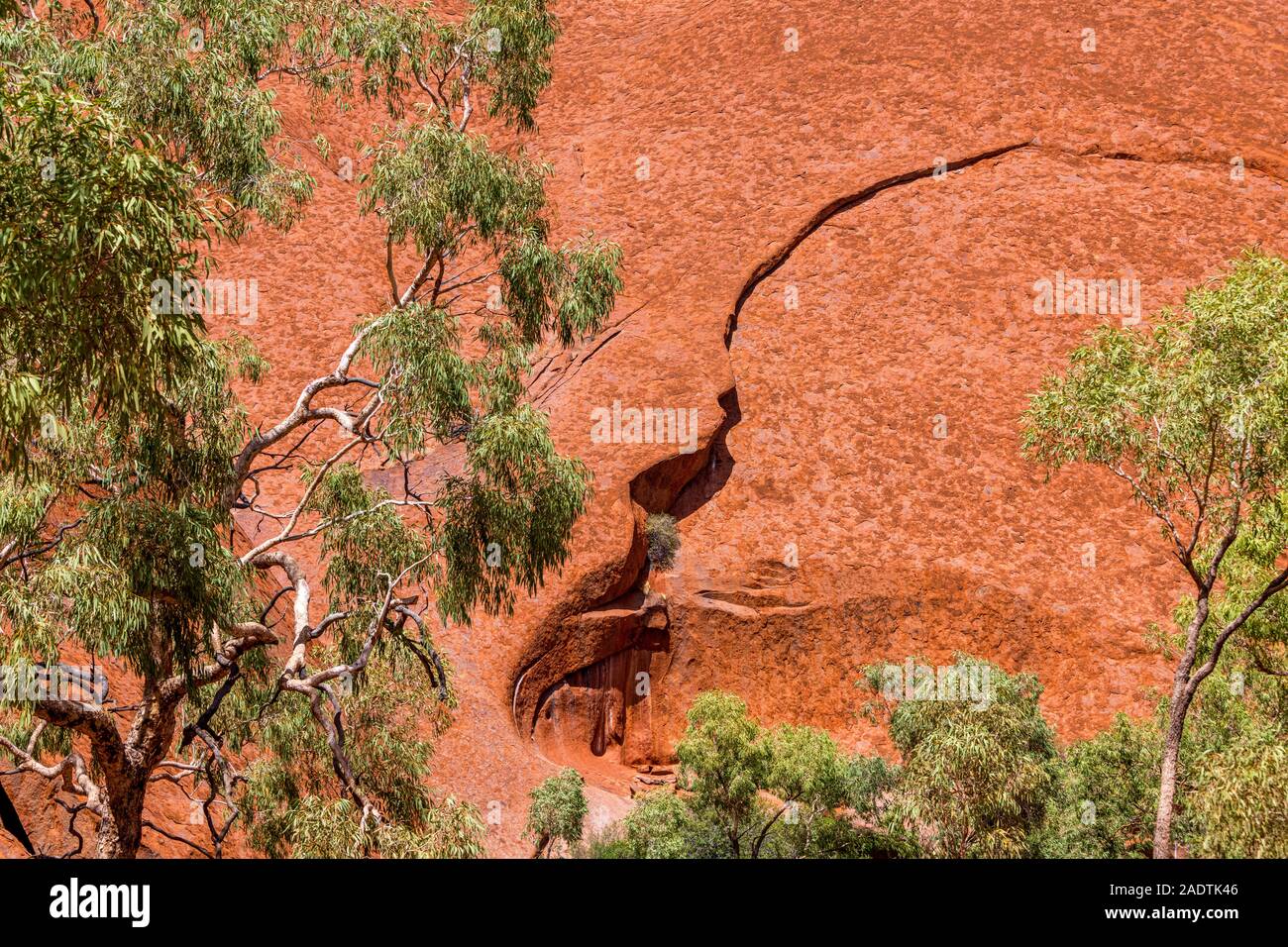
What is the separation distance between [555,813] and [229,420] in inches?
287

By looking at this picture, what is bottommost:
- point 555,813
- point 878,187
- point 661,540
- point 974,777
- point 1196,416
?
point 555,813

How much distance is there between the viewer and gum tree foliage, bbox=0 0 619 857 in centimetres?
684

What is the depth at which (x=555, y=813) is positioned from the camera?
16.0 metres

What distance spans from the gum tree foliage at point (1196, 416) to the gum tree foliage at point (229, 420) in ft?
15.5

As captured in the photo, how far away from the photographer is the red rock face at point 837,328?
19484 mm

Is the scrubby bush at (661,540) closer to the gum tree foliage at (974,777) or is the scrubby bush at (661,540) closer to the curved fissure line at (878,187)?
the curved fissure line at (878,187)

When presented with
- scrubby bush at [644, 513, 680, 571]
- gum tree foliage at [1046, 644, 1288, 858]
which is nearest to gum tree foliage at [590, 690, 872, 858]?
gum tree foliage at [1046, 644, 1288, 858]

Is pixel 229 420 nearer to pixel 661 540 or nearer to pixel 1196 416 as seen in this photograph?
pixel 1196 416

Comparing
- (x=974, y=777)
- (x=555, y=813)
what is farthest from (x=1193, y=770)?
(x=555, y=813)

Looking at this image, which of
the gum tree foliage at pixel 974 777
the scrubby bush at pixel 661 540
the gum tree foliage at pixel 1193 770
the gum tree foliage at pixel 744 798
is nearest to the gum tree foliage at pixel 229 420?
the gum tree foliage at pixel 744 798

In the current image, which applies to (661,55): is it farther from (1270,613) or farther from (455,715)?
(1270,613)

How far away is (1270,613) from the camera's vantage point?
13672mm

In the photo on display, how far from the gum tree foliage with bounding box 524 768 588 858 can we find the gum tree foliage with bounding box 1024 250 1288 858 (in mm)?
7287

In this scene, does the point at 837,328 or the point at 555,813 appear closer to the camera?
the point at 555,813
